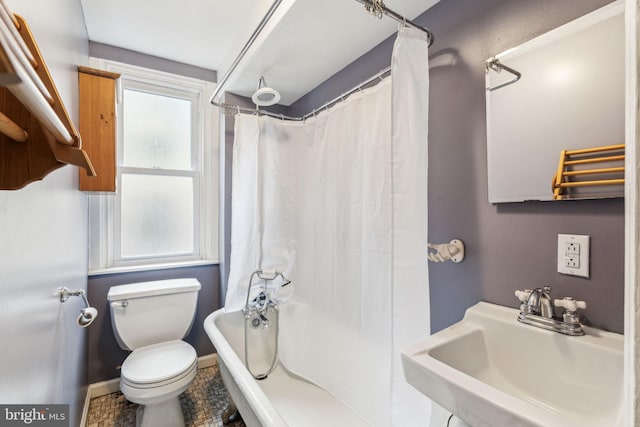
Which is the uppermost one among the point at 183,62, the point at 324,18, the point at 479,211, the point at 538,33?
the point at 183,62

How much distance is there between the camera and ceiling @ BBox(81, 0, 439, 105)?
1.48m

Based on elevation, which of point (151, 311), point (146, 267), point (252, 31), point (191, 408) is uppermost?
point (252, 31)

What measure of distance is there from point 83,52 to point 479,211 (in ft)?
8.39

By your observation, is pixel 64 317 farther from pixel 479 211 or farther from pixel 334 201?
→ pixel 479 211

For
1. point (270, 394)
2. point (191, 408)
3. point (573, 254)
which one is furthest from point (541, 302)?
point (191, 408)

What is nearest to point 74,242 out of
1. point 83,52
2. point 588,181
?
point 83,52

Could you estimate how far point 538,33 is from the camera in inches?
40.8

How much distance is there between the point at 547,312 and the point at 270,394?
1639 millimetres

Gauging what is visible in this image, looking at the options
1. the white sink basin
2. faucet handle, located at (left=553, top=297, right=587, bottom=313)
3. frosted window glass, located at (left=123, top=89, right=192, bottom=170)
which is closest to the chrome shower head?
frosted window glass, located at (left=123, top=89, right=192, bottom=170)

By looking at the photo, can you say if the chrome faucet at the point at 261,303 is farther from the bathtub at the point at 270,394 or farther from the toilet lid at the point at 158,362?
the toilet lid at the point at 158,362

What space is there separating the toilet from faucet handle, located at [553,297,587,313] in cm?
184

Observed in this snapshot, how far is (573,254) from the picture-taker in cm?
94

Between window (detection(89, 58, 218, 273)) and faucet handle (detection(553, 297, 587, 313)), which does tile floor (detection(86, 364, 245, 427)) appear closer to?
window (detection(89, 58, 218, 273))

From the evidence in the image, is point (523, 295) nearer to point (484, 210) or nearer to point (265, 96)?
point (484, 210)
